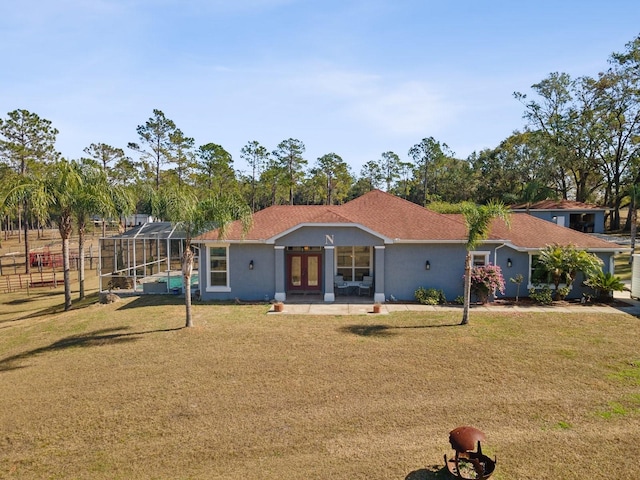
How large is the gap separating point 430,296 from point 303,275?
6.30 m

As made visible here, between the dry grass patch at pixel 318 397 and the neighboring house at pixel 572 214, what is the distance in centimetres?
2897

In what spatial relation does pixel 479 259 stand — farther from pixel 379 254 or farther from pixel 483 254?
pixel 379 254

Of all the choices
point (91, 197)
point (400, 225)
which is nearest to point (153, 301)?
point (91, 197)

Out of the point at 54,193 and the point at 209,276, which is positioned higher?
the point at 54,193

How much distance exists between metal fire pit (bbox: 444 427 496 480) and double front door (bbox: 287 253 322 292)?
1403 cm

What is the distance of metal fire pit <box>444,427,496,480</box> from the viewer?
6.69 metres

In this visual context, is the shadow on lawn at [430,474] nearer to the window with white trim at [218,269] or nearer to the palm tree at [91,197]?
the window with white trim at [218,269]

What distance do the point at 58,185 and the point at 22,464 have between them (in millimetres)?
14259

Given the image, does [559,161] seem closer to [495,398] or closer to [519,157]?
[519,157]

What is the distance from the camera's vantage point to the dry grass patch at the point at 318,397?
292 inches

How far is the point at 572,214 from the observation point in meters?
42.2

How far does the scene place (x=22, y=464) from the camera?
7.50m

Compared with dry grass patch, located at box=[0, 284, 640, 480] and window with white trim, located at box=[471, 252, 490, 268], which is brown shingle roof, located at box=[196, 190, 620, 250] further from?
dry grass patch, located at box=[0, 284, 640, 480]

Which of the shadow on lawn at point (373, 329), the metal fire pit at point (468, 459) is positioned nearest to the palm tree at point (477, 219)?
the shadow on lawn at point (373, 329)
